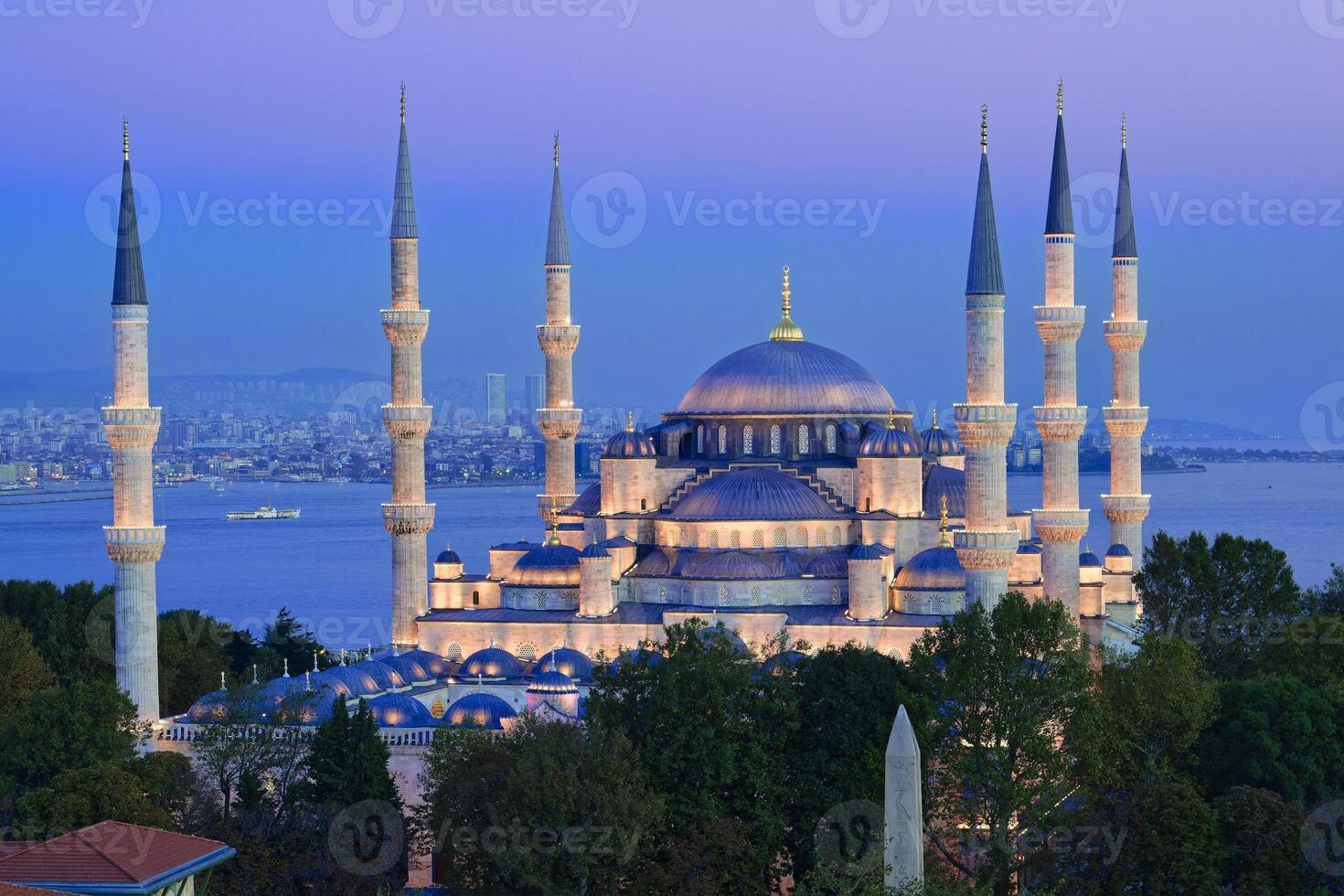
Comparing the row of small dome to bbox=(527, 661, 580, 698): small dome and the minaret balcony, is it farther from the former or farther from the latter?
bbox=(527, 661, 580, 698): small dome

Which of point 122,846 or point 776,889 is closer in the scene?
point 122,846

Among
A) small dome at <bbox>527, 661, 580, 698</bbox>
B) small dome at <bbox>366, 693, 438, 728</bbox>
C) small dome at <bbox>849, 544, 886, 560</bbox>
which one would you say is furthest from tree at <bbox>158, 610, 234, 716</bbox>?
small dome at <bbox>849, 544, 886, 560</bbox>

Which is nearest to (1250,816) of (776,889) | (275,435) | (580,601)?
(776,889)

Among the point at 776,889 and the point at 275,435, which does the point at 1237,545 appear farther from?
the point at 275,435

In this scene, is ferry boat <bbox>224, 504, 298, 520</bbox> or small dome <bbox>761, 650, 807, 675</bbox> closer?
small dome <bbox>761, 650, 807, 675</bbox>

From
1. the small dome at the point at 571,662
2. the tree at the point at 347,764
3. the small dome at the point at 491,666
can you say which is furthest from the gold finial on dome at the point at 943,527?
the tree at the point at 347,764

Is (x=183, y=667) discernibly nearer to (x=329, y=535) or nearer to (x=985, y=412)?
(x=985, y=412)

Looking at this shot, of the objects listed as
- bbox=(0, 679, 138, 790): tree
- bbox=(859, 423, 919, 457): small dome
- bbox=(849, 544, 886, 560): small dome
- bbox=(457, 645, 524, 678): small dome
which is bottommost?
bbox=(0, 679, 138, 790): tree

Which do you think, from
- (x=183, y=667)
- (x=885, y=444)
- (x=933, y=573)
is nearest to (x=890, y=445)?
(x=885, y=444)
